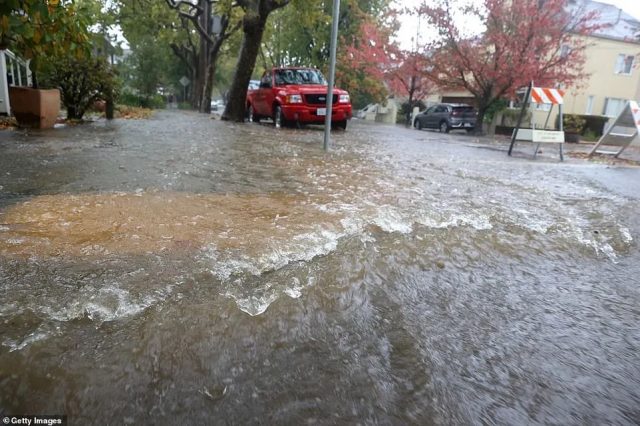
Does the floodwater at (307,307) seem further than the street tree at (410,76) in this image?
No

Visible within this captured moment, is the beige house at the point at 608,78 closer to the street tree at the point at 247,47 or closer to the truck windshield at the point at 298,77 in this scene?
the truck windshield at the point at 298,77

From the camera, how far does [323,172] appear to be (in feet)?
14.6

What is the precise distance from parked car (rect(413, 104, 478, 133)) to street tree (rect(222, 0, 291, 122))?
1037 cm

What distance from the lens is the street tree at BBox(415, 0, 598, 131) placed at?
15703 mm

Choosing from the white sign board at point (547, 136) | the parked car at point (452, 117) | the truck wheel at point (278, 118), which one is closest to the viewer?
the white sign board at point (547, 136)

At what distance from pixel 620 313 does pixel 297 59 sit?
33961 mm

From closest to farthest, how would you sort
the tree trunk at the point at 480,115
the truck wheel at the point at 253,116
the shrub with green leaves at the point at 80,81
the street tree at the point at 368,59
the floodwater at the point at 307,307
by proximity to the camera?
the floodwater at the point at 307,307 < the shrub with green leaves at the point at 80,81 < the truck wheel at the point at 253,116 < the tree trunk at the point at 480,115 < the street tree at the point at 368,59

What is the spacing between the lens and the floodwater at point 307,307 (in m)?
1.21

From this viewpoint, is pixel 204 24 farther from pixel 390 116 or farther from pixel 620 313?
pixel 620 313

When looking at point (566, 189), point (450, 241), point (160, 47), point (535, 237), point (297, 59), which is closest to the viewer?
point (450, 241)

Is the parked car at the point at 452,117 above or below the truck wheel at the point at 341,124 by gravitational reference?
above

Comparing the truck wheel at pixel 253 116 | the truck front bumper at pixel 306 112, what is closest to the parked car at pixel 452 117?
the truck wheel at pixel 253 116

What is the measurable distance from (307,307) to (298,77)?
1155 centimetres

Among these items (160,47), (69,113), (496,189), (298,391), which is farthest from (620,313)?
(160,47)
